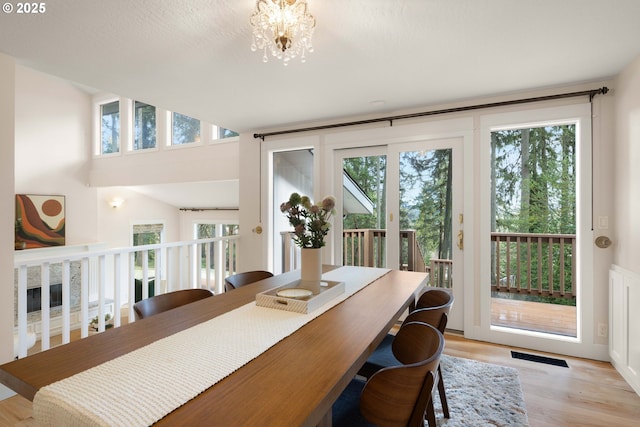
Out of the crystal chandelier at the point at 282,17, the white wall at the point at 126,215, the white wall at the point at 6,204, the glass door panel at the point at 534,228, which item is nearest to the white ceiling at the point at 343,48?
the crystal chandelier at the point at 282,17

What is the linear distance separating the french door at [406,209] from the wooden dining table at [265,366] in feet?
5.86

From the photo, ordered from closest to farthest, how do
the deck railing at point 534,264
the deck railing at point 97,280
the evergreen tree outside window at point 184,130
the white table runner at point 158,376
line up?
the white table runner at point 158,376, the deck railing at point 97,280, the deck railing at point 534,264, the evergreen tree outside window at point 184,130

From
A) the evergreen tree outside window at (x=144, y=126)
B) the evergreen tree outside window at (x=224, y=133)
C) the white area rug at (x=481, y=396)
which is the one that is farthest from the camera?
the evergreen tree outside window at (x=144, y=126)

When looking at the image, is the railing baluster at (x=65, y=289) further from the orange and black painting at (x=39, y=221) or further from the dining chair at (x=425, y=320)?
the orange and black painting at (x=39, y=221)

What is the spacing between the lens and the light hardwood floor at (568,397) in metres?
1.76

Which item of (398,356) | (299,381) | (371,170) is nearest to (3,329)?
(299,381)

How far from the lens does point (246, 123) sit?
3592mm

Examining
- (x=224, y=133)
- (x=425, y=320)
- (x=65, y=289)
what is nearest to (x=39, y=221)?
(x=224, y=133)

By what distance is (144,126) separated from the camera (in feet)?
17.6

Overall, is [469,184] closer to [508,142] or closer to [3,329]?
[508,142]

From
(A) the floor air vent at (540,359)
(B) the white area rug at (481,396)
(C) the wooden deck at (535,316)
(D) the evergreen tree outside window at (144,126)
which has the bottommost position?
(A) the floor air vent at (540,359)

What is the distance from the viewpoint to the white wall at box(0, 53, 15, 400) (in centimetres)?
202

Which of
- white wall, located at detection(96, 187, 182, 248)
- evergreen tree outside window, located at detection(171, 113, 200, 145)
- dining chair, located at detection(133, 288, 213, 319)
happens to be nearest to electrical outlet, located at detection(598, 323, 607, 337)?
dining chair, located at detection(133, 288, 213, 319)

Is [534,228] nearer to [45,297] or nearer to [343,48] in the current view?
[343,48]
